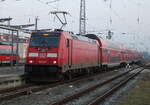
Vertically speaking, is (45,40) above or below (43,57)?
above

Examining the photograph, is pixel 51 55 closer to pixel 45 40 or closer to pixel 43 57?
pixel 43 57

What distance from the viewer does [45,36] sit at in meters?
18.0

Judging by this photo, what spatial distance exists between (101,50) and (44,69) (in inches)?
534

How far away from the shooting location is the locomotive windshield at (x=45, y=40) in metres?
17.8

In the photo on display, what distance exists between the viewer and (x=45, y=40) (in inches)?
704

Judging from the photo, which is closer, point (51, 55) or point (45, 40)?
point (51, 55)

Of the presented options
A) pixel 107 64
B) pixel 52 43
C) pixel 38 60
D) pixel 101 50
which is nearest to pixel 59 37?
pixel 52 43

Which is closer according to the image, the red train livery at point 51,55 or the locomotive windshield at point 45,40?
the red train livery at point 51,55

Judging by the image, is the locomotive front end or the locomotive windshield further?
the locomotive windshield

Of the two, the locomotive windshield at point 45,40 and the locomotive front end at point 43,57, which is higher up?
the locomotive windshield at point 45,40

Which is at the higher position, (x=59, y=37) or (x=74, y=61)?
(x=59, y=37)

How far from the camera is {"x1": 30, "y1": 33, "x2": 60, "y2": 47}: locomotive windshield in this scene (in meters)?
17.8

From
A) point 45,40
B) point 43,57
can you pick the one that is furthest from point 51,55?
point 45,40

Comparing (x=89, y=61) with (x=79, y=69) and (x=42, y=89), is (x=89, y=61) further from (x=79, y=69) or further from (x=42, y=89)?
(x=42, y=89)
